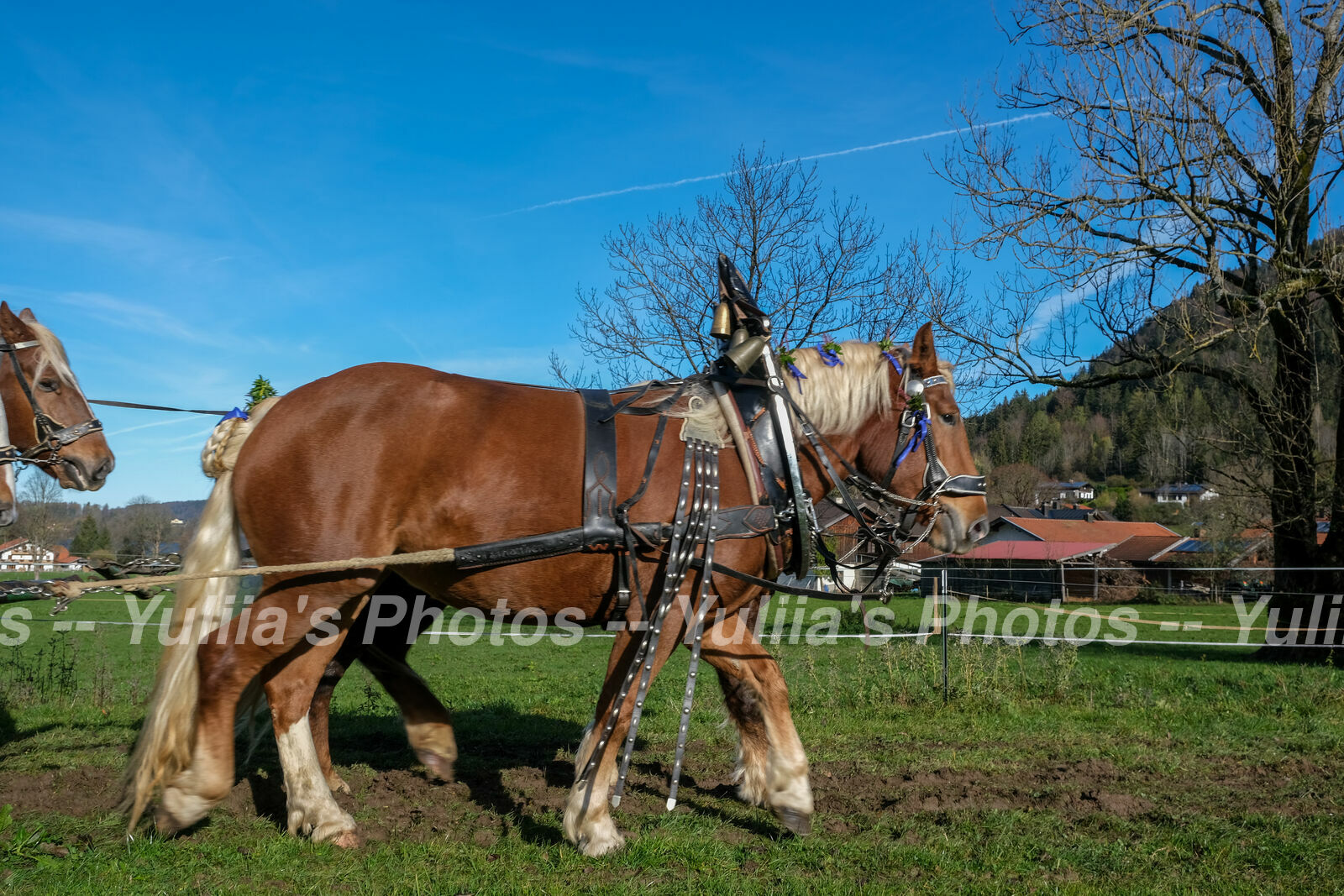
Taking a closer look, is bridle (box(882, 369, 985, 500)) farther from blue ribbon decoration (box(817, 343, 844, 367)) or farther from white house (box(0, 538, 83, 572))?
white house (box(0, 538, 83, 572))

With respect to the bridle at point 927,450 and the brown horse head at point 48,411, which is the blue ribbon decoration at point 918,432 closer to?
the bridle at point 927,450

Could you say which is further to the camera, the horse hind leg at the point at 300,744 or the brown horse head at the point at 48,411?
the brown horse head at the point at 48,411

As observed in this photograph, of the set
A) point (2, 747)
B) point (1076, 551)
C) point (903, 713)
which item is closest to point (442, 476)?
point (2, 747)

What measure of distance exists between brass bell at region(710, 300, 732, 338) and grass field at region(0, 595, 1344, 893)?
2.39 metres

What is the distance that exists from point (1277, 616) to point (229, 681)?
536 inches

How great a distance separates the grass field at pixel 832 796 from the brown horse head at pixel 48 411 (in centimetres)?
175

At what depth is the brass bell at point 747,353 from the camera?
13.1 ft

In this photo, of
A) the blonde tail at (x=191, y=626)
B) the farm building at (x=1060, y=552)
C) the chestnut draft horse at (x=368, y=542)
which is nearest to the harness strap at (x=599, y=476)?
the chestnut draft horse at (x=368, y=542)

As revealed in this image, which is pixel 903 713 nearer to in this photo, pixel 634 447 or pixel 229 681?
pixel 634 447

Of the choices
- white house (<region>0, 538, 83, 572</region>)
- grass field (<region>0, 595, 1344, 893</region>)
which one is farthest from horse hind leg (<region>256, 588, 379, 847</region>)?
white house (<region>0, 538, 83, 572</region>)

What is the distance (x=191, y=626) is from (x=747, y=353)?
2.92m

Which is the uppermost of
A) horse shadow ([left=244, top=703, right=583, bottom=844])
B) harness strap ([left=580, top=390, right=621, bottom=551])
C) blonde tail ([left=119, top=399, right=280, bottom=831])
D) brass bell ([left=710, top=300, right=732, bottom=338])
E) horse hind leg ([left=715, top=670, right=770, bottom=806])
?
brass bell ([left=710, top=300, right=732, bottom=338])

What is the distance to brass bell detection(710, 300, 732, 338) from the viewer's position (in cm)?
418

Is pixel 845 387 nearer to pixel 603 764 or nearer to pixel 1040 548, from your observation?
pixel 603 764
